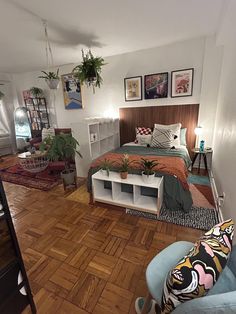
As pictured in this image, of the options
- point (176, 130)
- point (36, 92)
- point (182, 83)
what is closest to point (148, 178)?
point (176, 130)

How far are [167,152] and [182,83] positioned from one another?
147cm

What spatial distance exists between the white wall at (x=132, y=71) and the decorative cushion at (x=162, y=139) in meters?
0.74

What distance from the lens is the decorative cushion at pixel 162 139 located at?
304cm

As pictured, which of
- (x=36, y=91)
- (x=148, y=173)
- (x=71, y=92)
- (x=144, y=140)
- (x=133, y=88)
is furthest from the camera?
(x=36, y=91)

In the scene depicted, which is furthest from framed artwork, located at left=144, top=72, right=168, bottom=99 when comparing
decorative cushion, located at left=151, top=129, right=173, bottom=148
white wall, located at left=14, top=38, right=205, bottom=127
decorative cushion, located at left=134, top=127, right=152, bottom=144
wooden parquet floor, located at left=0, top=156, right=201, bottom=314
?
wooden parquet floor, located at left=0, top=156, right=201, bottom=314

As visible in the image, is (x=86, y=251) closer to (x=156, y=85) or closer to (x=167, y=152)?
(x=167, y=152)

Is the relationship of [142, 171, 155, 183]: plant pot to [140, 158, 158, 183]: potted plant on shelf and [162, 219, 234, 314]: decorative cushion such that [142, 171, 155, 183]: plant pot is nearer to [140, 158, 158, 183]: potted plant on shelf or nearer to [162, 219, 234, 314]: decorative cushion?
[140, 158, 158, 183]: potted plant on shelf

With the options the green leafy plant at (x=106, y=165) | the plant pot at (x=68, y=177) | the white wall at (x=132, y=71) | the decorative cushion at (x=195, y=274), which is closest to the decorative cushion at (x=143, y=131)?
the white wall at (x=132, y=71)

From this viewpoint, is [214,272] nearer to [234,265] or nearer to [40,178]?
[234,265]

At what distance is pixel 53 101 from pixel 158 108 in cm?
311

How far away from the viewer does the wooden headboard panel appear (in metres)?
3.28

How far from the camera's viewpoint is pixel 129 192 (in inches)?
91.4

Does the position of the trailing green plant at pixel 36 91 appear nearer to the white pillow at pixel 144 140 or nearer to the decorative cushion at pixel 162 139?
the white pillow at pixel 144 140

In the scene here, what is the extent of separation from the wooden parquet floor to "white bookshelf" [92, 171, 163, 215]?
0.46 feet
